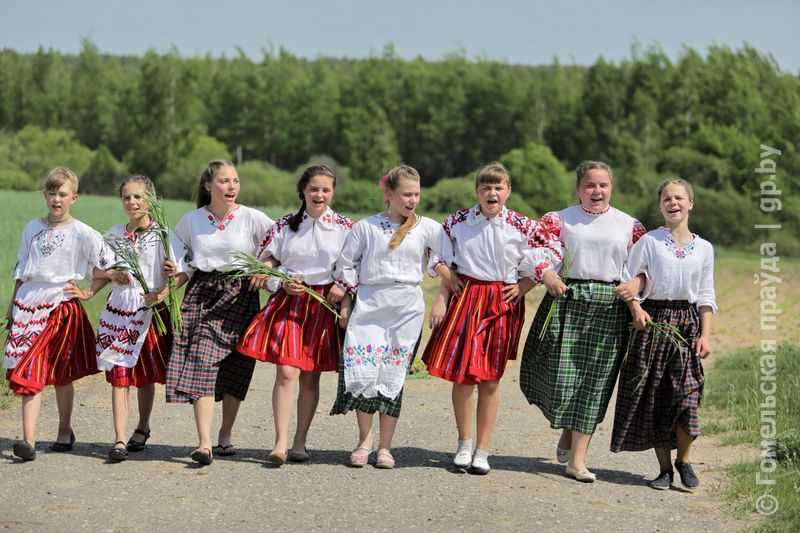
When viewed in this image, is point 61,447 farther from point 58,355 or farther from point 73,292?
point 73,292

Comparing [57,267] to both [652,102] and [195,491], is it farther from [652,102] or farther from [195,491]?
[652,102]

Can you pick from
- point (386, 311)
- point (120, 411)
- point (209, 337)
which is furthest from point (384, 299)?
point (120, 411)

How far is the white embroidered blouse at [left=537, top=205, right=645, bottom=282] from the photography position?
6953 millimetres

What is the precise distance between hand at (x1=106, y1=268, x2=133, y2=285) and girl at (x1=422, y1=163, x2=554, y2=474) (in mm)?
2078

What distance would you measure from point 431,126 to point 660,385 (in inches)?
1777

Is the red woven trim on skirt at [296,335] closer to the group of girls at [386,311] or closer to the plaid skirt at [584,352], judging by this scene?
the group of girls at [386,311]

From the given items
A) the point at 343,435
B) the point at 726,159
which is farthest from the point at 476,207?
the point at 726,159

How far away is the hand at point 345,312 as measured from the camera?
7.11m

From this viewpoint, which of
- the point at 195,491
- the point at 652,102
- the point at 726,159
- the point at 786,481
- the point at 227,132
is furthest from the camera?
the point at 227,132

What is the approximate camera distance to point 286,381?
23.4ft

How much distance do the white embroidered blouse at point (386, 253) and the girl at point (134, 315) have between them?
118 cm

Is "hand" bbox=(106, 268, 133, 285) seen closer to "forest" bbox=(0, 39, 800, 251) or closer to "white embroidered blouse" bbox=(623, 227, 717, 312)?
"white embroidered blouse" bbox=(623, 227, 717, 312)

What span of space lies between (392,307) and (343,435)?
1.57 metres

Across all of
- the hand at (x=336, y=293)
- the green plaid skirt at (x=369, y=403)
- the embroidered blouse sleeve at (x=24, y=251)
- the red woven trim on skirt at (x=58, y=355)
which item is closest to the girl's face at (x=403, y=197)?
the hand at (x=336, y=293)
